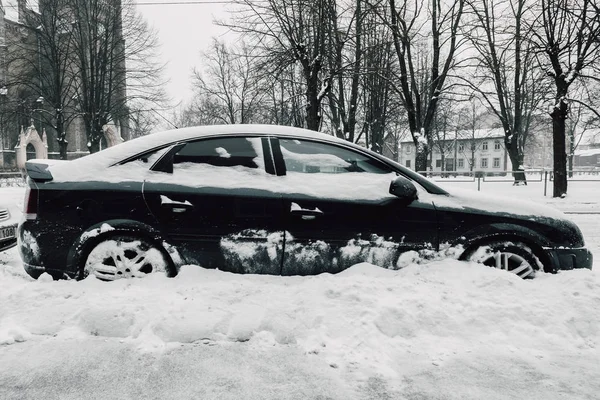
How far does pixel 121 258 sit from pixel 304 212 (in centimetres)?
169

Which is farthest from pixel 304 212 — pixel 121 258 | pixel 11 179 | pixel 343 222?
pixel 11 179

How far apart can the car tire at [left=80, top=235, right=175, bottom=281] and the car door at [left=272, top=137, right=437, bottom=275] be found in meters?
1.20

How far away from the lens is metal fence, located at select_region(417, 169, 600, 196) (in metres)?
15.9

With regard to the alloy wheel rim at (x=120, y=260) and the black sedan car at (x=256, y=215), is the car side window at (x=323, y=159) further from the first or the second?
the alloy wheel rim at (x=120, y=260)

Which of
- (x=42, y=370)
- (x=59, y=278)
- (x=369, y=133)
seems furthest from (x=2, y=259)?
(x=369, y=133)

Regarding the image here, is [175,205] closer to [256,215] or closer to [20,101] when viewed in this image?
[256,215]

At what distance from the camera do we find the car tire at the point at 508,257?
3783 mm

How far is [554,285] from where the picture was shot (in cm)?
351

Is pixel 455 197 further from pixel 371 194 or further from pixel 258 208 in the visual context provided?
pixel 258 208

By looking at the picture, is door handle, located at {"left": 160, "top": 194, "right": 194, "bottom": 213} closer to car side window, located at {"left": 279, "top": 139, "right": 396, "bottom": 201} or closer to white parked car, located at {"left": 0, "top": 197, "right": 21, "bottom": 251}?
car side window, located at {"left": 279, "top": 139, "right": 396, "bottom": 201}

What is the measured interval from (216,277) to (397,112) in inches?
929

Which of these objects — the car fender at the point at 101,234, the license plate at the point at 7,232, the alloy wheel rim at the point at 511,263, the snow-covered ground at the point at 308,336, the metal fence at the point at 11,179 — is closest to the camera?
the snow-covered ground at the point at 308,336

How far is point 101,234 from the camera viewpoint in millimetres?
3551

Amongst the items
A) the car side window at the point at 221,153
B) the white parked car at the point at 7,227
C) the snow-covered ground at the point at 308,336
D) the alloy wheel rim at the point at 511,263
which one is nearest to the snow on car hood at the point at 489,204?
the alloy wheel rim at the point at 511,263
